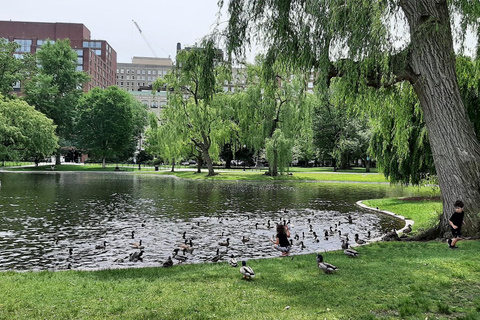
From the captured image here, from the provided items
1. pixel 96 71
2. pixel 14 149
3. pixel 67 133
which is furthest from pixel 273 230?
pixel 96 71

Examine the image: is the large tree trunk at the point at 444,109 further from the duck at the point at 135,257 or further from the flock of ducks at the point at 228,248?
the duck at the point at 135,257

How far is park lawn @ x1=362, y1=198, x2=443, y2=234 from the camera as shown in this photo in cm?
1620

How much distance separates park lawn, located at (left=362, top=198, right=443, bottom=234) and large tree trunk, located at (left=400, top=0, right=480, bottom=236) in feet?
10.8

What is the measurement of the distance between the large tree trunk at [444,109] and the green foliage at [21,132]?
117 feet

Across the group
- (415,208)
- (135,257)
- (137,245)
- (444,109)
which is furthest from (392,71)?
(415,208)

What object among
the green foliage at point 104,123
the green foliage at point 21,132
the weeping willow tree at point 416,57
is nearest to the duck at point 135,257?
the weeping willow tree at point 416,57

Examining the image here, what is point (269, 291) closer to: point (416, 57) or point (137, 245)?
point (137, 245)

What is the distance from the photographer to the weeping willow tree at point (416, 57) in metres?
10.7

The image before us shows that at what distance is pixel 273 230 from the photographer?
51.1 feet

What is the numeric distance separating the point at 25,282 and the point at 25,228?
28.3ft

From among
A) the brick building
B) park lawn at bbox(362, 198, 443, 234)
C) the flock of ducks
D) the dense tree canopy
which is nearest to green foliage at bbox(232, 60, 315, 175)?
park lawn at bbox(362, 198, 443, 234)

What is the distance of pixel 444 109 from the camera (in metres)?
10.8

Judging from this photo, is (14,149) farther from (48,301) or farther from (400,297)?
(400,297)

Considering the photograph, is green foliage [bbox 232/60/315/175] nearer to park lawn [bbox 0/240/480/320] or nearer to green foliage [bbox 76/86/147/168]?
green foliage [bbox 76/86/147/168]
